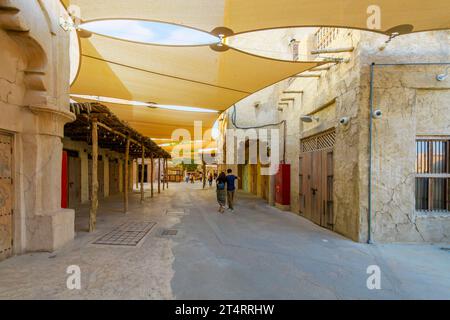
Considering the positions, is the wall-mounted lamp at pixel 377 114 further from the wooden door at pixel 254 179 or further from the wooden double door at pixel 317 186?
the wooden door at pixel 254 179

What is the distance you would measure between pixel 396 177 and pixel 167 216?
22.1ft

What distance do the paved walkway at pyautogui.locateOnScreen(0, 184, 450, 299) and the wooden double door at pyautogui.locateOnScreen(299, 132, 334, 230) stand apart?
1.20 meters

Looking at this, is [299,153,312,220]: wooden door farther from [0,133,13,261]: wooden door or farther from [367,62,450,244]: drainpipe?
[0,133,13,261]: wooden door

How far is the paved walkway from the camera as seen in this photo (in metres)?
3.11

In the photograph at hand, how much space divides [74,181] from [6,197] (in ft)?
21.1

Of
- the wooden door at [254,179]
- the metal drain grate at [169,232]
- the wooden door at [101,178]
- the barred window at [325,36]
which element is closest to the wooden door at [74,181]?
the wooden door at [101,178]

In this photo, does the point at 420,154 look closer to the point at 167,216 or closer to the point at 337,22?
the point at 337,22

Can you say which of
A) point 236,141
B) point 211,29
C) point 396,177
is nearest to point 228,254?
point 396,177

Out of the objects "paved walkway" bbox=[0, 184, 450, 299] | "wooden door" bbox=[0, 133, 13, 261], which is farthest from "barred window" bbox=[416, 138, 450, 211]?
"wooden door" bbox=[0, 133, 13, 261]

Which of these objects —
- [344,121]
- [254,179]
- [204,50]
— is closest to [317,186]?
[344,121]

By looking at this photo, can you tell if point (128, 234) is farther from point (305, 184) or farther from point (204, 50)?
point (305, 184)

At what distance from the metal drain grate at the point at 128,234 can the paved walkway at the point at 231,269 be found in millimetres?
208

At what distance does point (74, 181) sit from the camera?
1001cm

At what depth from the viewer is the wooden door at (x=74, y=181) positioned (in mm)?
9633
